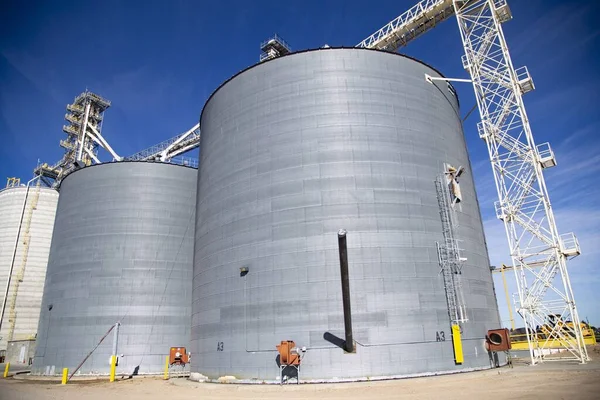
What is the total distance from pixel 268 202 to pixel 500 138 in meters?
17.8

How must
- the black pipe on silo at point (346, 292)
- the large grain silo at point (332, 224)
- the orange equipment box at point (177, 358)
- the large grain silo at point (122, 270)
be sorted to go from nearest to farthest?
the black pipe on silo at point (346, 292) → the large grain silo at point (332, 224) → the orange equipment box at point (177, 358) → the large grain silo at point (122, 270)

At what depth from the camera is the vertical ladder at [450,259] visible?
71.7ft

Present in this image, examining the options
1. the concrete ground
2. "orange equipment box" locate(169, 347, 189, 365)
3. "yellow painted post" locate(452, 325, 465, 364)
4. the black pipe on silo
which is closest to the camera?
the concrete ground

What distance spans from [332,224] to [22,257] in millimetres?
47825

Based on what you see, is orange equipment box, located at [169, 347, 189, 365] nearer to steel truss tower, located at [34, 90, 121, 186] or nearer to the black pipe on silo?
the black pipe on silo

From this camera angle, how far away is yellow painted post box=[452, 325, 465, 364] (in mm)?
20875

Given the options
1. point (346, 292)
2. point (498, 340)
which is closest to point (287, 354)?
point (346, 292)

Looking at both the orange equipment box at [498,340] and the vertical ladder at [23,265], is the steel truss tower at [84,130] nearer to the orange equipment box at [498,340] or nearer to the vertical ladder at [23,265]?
the vertical ladder at [23,265]

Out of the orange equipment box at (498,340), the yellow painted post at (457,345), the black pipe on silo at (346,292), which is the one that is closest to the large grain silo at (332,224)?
the yellow painted post at (457,345)

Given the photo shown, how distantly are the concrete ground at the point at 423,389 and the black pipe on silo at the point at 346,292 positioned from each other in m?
1.79

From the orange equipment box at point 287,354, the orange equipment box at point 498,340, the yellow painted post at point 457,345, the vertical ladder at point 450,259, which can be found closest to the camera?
the orange equipment box at point 287,354

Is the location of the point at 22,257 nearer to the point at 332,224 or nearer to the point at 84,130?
the point at 84,130

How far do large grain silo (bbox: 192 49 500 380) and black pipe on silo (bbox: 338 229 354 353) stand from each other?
2.95 feet

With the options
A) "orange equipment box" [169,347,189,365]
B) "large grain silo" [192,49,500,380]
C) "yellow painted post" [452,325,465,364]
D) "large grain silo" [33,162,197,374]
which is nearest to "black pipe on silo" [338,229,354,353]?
"large grain silo" [192,49,500,380]
